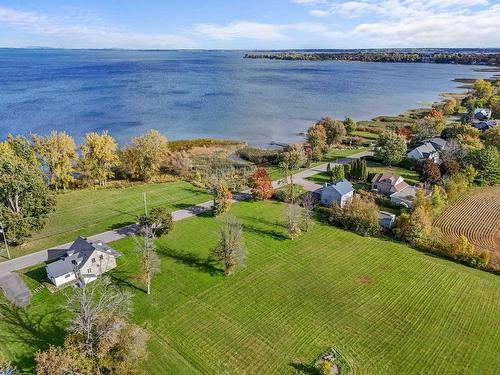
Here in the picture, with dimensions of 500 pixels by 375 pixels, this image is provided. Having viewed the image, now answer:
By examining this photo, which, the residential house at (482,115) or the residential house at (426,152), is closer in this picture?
the residential house at (426,152)

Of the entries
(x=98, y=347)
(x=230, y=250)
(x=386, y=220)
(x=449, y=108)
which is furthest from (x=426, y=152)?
(x=98, y=347)

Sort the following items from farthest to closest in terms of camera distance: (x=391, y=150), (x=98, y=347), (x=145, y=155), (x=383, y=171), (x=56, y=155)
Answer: (x=391, y=150) < (x=383, y=171) < (x=145, y=155) < (x=56, y=155) < (x=98, y=347)

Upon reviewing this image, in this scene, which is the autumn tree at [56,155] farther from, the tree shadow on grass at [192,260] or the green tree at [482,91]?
the green tree at [482,91]

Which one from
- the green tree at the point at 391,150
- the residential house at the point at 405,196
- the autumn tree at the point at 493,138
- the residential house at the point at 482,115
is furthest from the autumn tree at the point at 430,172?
the residential house at the point at 482,115

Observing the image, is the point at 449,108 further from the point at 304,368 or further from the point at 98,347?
the point at 98,347

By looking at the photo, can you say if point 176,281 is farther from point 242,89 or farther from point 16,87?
point 16,87

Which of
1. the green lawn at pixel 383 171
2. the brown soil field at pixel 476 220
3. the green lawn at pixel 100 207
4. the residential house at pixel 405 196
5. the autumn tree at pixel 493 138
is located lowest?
the brown soil field at pixel 476 220

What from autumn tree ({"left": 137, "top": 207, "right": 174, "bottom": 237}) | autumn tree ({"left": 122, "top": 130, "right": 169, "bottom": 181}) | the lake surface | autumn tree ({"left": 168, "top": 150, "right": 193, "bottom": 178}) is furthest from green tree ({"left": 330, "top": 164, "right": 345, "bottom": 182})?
the lake surface
